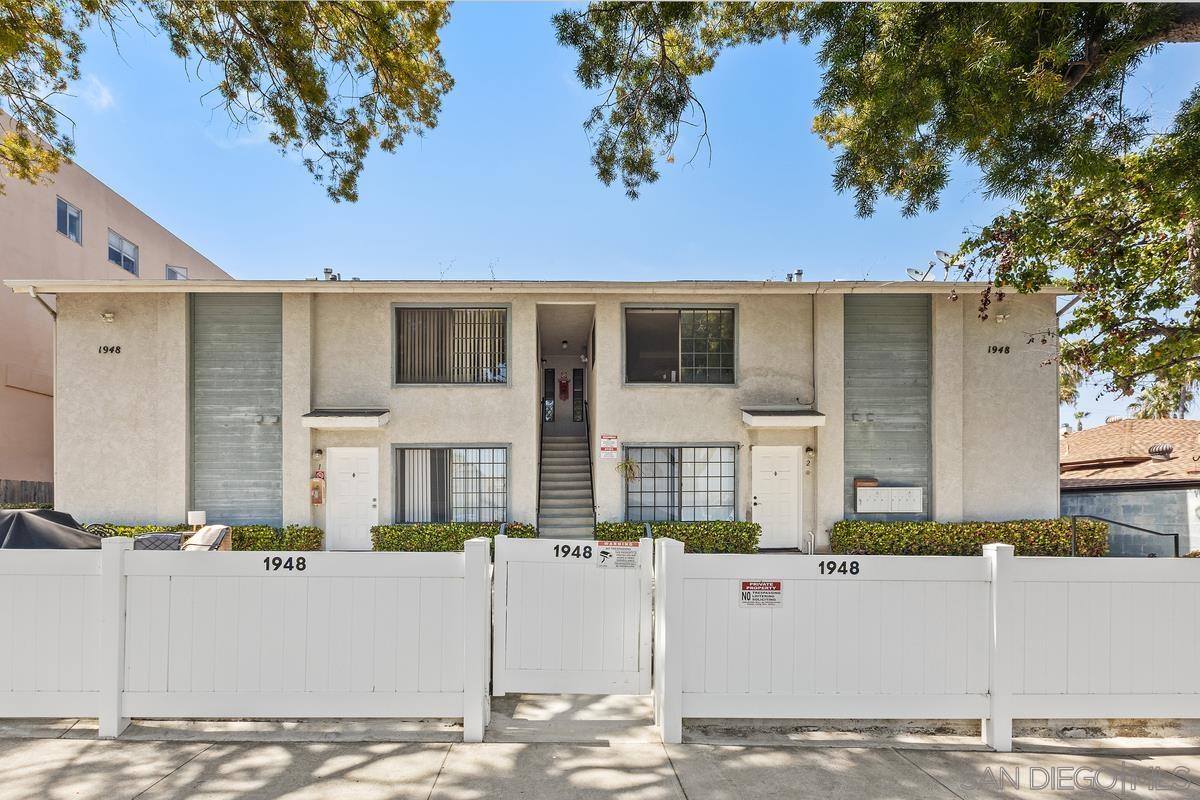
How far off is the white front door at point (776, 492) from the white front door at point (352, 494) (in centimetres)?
763

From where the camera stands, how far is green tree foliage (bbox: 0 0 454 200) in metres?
5.86

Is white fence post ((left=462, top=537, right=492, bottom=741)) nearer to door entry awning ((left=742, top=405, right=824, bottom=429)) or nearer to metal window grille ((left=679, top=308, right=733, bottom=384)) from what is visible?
door entry awning ((left=742, top=405, right=824, bottom=429))

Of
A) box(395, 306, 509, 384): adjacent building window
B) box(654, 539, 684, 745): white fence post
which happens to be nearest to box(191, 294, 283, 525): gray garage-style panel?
box(395, 306, 509, 384): adjacent building window

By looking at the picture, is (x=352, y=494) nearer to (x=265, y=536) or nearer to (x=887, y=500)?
(x=265, y=536)

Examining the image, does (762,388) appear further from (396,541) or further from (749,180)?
(396,541)

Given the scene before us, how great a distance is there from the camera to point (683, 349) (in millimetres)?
11508

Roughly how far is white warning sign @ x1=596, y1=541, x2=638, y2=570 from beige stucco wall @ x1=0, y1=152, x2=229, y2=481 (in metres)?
17.4

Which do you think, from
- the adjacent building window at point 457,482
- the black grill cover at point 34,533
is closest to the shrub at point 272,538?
the adjacent building window at point 457,482

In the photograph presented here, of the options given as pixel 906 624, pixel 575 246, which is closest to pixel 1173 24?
pixel 906 624

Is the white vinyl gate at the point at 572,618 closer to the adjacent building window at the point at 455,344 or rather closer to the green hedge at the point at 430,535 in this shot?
the green hedge at the point at 430,535

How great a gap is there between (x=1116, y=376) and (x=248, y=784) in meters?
13.4

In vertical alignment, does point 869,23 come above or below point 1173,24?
above

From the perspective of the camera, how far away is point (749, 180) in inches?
433

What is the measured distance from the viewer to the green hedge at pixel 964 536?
34.9ft
